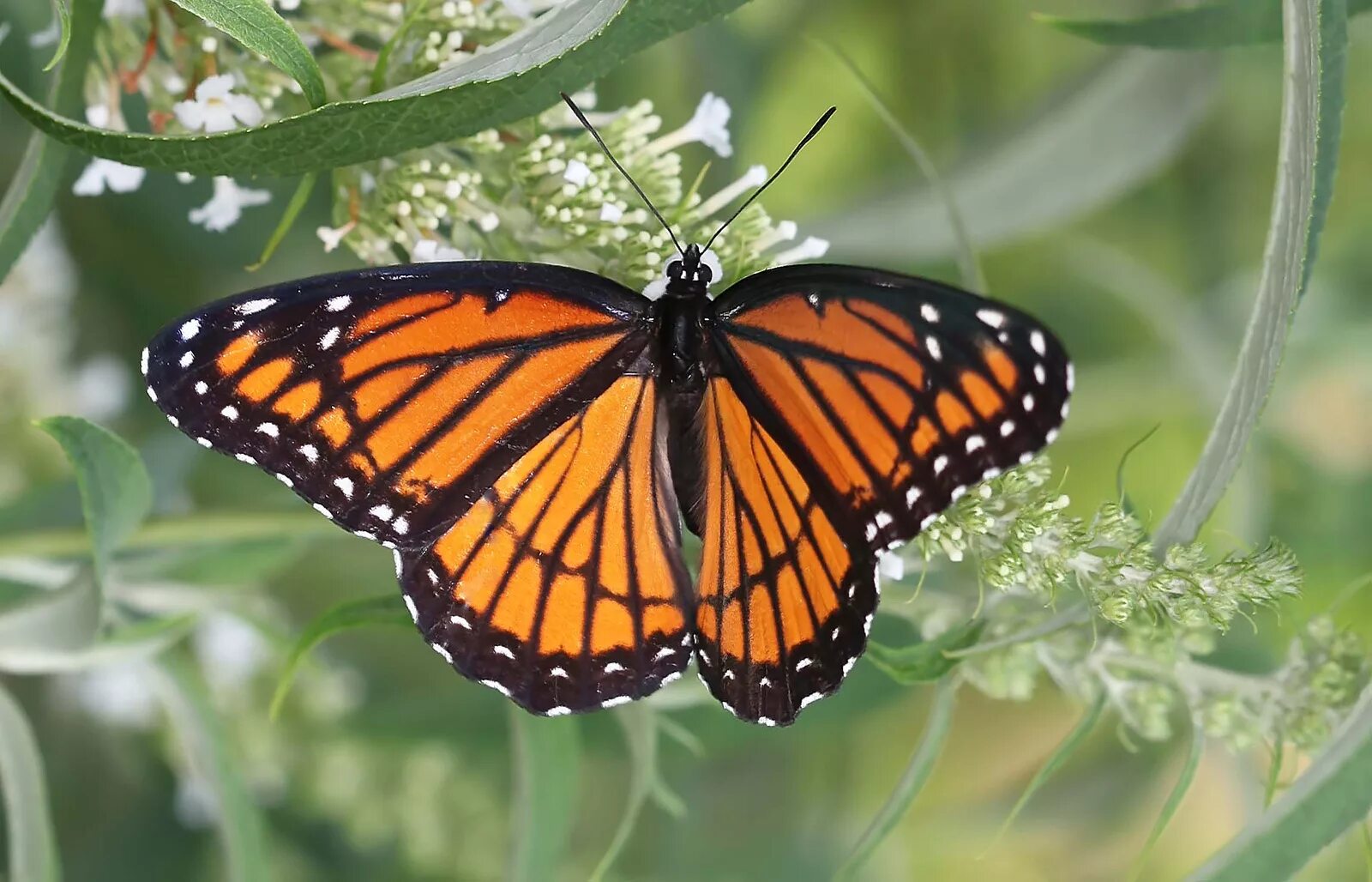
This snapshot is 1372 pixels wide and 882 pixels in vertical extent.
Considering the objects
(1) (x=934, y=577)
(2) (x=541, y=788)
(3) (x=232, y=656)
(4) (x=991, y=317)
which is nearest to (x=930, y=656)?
(4) (x=991, y=317)

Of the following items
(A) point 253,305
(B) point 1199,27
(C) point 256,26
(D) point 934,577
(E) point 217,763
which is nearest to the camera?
(C) point 256,26

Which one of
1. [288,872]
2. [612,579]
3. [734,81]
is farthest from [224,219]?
[288,872]

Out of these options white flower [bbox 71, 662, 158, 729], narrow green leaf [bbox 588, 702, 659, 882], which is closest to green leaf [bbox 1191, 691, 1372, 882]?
narrow green leaf [bbox 588, 702, 659, 882]

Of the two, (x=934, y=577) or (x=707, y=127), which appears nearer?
(x=707, y=127)

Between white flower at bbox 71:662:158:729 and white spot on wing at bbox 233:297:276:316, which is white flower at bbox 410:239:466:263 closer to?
white spot on wing at bbox 233:297:276:316

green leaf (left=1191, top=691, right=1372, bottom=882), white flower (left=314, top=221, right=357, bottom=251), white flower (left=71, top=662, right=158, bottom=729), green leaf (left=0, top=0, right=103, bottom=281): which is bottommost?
green leaf (left=1191, top=691, right=1372, bottom=882)

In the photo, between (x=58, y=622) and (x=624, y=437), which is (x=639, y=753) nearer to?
(x=624, y=437)
